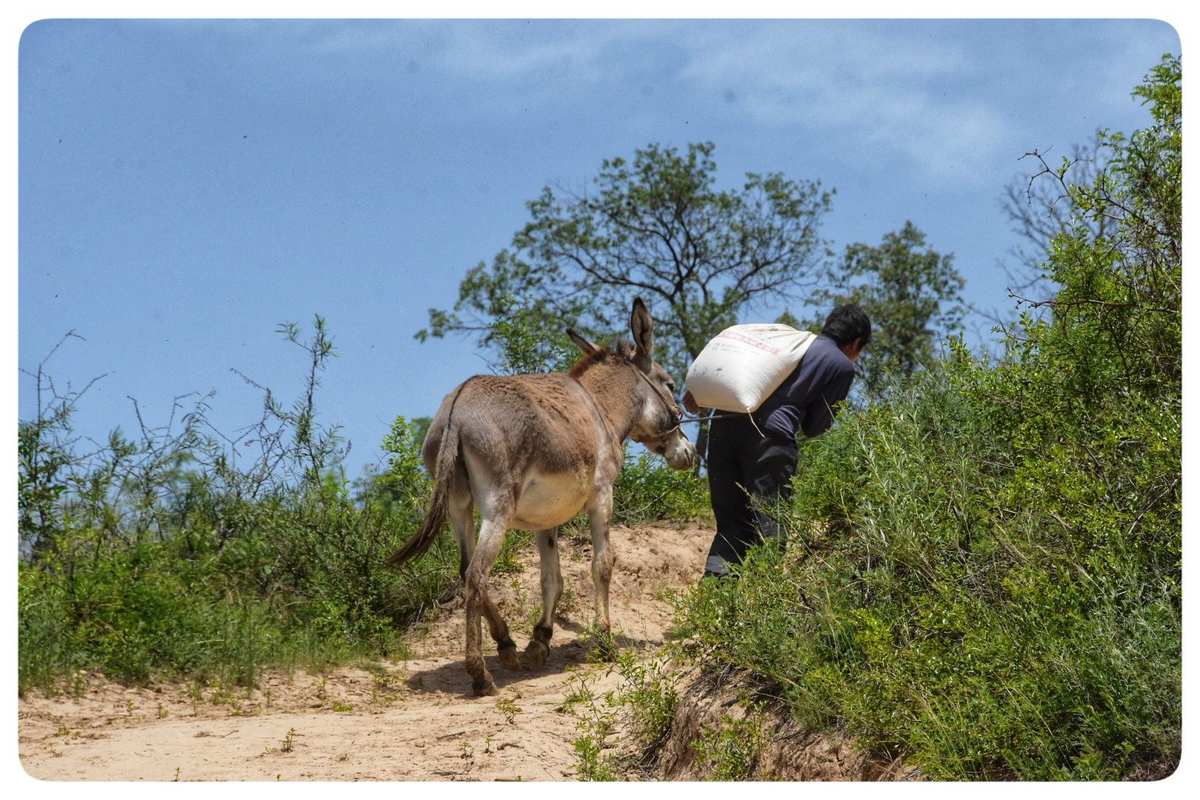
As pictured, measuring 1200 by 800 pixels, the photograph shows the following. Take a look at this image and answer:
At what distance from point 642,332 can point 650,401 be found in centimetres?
53

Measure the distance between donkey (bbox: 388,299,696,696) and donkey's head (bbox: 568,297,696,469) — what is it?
8cm

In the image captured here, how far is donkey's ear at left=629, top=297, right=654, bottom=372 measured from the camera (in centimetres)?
933

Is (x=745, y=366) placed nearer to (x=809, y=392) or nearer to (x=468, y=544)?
(x=809, y=392)

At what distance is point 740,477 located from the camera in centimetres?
857

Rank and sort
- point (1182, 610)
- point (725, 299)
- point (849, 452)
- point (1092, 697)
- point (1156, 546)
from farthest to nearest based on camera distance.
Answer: point (725, 299) → point (849, 452) → point (1156, 546) → point (1182, 610) → point (1092, 697)

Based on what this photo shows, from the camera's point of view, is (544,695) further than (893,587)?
Yes

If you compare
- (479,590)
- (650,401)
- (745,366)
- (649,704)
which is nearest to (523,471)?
(479,590)

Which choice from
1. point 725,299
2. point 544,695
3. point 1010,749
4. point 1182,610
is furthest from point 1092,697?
point 725,299

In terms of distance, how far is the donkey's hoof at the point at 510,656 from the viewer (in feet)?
27.4

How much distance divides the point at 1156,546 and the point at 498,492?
385cm

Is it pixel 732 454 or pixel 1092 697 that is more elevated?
pixel 732 454

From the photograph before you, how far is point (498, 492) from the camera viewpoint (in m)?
7.77

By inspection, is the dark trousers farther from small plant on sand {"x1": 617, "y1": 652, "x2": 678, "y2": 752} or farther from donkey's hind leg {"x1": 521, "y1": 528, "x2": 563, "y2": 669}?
small plant on sand {"x1": 617, "y1": 652, "x2": 678, "y2": 752}
